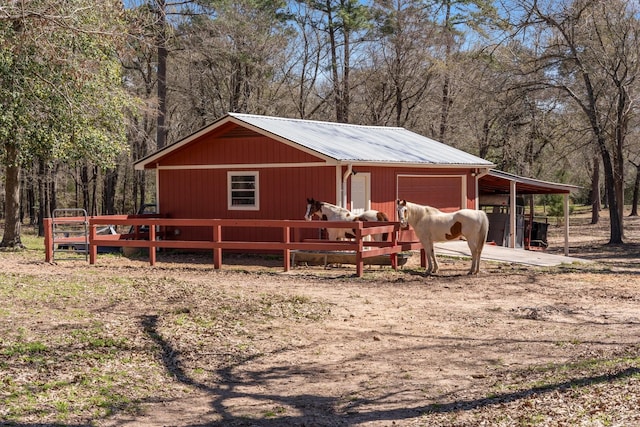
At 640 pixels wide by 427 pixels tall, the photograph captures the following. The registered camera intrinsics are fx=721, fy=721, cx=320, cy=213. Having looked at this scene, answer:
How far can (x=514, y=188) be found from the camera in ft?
74.4

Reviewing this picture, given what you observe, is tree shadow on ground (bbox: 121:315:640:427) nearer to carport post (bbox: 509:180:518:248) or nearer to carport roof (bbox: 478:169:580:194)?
carport roof (bbox: 478:169:580:194)

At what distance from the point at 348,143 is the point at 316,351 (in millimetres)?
12097

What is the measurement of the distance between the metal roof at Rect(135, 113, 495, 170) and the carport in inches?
41.2

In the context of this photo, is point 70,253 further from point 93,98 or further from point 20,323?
point 20,323

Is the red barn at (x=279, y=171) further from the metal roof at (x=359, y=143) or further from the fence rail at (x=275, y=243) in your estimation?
the fence rail at (x=275, y=243)

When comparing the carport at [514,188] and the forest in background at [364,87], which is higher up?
the forest in background at [364,87]

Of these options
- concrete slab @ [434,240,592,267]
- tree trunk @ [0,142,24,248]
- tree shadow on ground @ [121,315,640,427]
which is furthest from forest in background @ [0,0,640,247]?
tree shadow on ground @ [121,315,640,427]

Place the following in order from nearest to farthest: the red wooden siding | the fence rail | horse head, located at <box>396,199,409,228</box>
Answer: the fence rail < horse head, located at <box>396,199,409,228</box> < the red wooden siding

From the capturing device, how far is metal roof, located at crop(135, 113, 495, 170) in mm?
17859

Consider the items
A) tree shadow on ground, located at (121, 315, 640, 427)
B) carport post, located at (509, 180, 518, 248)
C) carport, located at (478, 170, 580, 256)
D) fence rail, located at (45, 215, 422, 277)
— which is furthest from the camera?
carport post, located at (509, 180, 518, 248)

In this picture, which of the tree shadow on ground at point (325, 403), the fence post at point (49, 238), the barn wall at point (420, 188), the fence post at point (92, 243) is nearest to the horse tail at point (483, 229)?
the barn wall at point (420, 188)

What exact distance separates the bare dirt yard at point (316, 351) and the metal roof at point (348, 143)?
4947mm

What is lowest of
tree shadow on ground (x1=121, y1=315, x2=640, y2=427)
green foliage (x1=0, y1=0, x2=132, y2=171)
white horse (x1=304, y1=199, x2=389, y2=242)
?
tree shadow on ground (x1=121, y1=315, x2=640, y2=427)

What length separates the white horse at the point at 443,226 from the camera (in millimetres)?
14773
